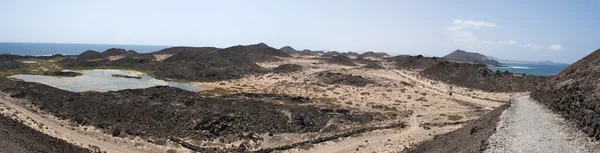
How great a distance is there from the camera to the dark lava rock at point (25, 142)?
84.5 ft

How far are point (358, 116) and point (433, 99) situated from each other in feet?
80.0

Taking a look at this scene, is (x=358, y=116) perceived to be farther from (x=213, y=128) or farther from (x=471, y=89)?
(x=471, y=89)

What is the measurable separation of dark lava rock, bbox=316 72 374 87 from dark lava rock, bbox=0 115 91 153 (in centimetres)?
6109

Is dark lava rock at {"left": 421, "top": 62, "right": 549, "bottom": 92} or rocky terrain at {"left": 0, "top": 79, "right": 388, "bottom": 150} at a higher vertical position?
dark lava rock at {"left": 421, "top": 62, "right": 549, "bottom": 92}

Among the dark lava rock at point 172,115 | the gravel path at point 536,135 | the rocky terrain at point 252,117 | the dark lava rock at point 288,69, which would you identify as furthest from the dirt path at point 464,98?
the dark lava rock at point 288,69

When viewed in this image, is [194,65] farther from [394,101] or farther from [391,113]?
[391,113]

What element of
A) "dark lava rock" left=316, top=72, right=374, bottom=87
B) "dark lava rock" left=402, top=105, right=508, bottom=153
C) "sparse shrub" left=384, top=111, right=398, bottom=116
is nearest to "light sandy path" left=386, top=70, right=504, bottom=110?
"dark lava rock" left=316, top=72, right=374, bottom=87

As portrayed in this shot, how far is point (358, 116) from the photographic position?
47.3m

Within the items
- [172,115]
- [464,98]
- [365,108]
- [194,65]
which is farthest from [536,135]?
[194,65]

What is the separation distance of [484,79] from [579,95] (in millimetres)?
63281

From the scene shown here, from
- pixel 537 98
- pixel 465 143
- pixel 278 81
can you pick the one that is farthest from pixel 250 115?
pixel 278 81

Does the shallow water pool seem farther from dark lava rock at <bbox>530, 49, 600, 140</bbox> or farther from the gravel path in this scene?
dark lava rock at <bbox>530, 49, 600, 140</bbox>

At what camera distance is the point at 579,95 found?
920 inches

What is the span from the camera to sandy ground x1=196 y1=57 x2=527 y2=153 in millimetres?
37094
